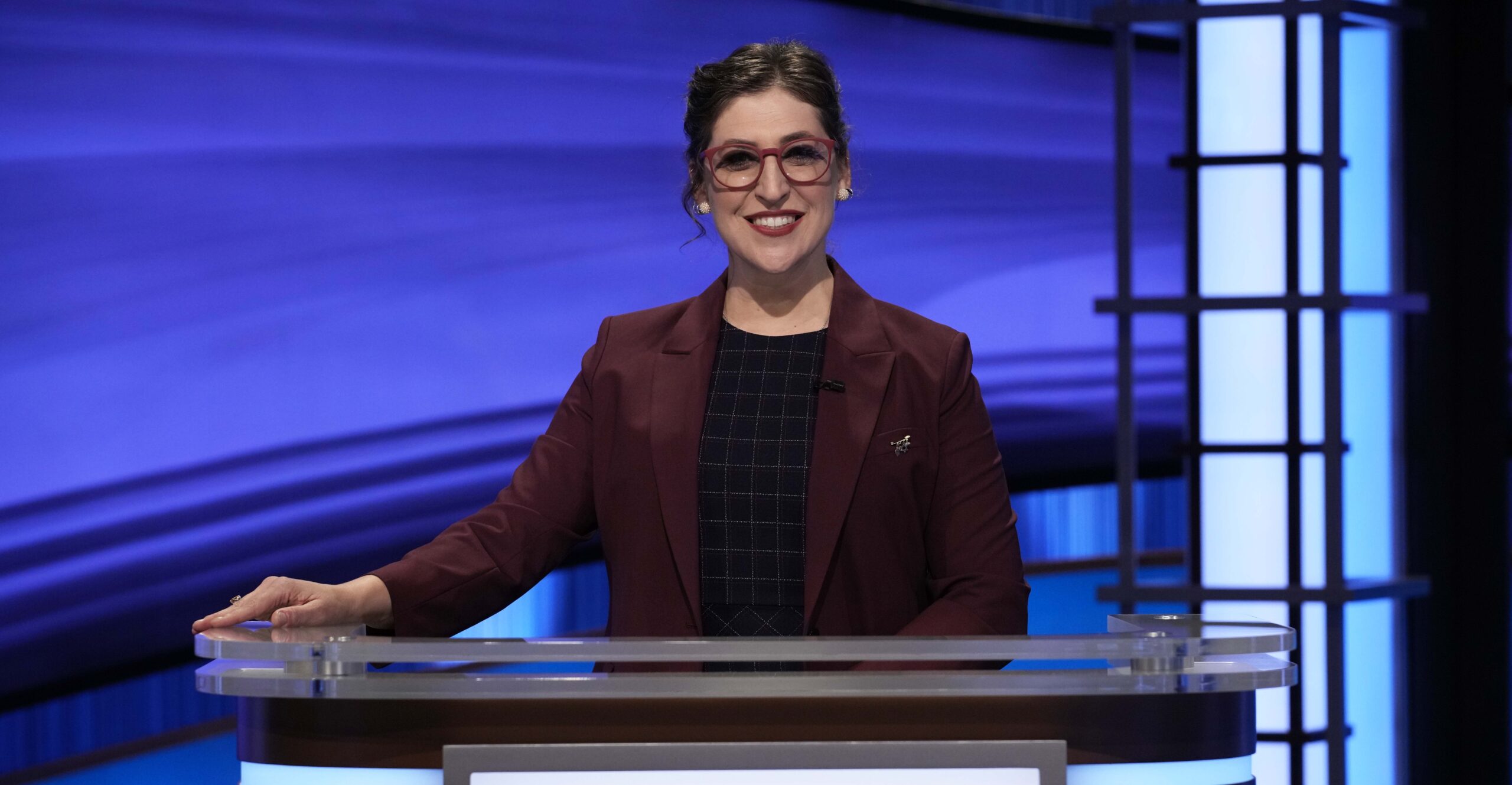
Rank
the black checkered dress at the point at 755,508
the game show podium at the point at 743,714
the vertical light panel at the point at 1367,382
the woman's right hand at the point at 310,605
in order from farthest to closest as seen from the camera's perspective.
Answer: the vertical light panel at the point at 1367,382
the black checkered dress at the point at 755,508
the woman's right hand at the point at 310,605
the game show podium at the point at 743,714

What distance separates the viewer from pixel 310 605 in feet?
4.79

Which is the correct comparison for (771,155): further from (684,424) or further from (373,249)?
(373,249)

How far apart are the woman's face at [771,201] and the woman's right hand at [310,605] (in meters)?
0.60

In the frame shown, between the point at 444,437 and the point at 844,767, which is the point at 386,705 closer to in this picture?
the point at 844,767

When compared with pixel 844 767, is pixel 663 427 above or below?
above

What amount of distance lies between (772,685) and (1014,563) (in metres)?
0.53

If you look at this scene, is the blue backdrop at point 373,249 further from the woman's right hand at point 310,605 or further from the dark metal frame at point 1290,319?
the dark metal frame at point 1290,319

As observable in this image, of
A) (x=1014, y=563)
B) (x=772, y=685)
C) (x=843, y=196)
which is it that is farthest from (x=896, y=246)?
(x=772, y=685)

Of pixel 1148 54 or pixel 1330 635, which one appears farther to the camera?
pixel 1148 54

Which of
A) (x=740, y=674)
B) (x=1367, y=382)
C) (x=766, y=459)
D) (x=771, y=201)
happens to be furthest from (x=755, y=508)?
(x=1367, y=382)

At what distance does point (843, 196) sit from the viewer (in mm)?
1903

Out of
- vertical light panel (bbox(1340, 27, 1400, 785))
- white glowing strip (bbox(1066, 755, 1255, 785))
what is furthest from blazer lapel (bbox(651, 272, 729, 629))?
vertical light panel (bbox(1340, 27, 1400, 785))

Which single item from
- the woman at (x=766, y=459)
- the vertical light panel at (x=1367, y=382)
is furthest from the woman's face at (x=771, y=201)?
the vertical light panel at (x=1367, y=382)

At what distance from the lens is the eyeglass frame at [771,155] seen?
1.77m
